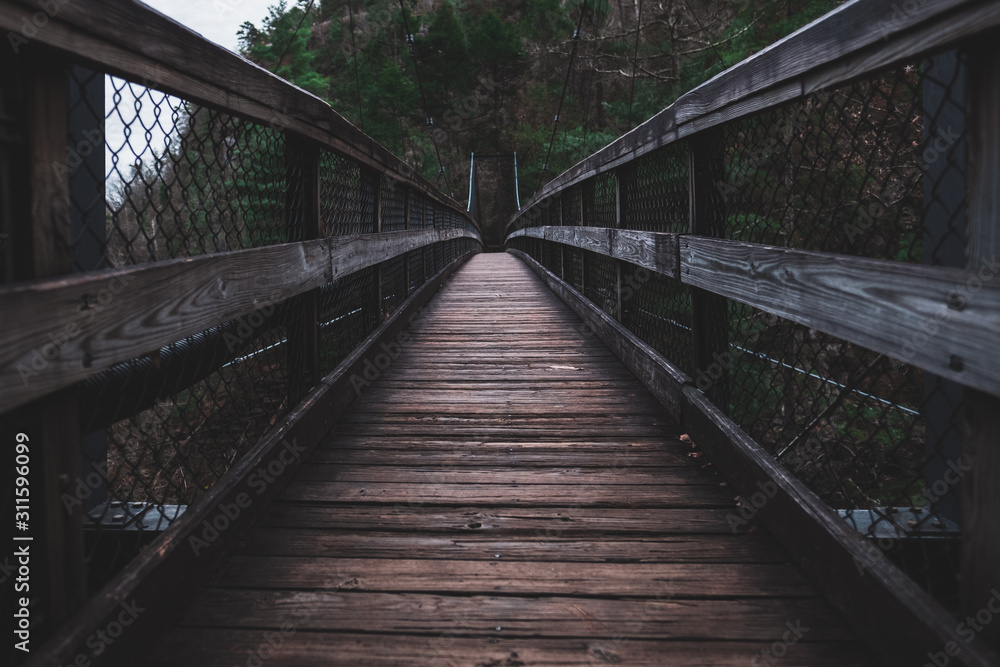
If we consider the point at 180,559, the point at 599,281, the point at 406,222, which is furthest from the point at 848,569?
the point at 406,222

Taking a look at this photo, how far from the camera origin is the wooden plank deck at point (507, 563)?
1.22m

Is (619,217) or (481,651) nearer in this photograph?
(481,651)

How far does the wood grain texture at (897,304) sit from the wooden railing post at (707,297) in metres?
0.65

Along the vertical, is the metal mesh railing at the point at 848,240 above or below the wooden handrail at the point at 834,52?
below

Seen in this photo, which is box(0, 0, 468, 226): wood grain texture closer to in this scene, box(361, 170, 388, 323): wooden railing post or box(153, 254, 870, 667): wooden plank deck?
box(153, 254, 870, 667): wooden plank deck

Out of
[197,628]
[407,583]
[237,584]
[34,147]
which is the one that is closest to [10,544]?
[197,628]

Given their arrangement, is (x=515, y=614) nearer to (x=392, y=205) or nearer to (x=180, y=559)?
(x=180, y=559)

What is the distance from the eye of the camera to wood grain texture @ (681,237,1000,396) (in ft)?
2.92

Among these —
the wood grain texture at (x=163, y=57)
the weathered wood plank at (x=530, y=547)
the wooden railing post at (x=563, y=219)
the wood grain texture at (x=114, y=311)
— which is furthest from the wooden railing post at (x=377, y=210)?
the wooden railing post at (x=563, y=219)

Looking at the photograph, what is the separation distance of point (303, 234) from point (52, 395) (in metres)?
1.44

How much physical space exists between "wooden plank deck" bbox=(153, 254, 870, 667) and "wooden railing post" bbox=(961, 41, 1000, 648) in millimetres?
308

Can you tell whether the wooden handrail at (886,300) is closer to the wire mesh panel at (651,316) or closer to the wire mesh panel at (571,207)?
the wire mesh panel at (651,316)

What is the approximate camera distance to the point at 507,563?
4.96 ft

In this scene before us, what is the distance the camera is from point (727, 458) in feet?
6.21
